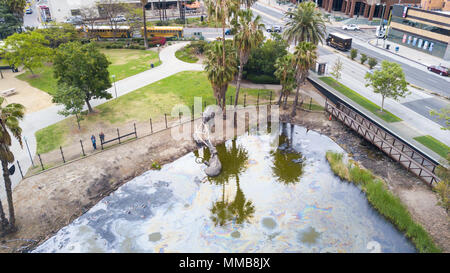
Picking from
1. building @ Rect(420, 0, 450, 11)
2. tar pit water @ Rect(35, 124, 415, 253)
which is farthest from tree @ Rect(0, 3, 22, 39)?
building @ Rect(420, 0, 450, 11)

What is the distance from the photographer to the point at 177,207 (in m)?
32.8

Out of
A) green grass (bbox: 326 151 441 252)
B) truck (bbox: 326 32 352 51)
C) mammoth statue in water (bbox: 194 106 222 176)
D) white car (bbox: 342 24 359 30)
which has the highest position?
white car (bbox: 342 24 359 30)

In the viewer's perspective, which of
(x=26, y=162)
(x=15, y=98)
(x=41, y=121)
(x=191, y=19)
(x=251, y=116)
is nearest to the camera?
(x=26, y=162)

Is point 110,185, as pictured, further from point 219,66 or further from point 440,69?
point 440,69

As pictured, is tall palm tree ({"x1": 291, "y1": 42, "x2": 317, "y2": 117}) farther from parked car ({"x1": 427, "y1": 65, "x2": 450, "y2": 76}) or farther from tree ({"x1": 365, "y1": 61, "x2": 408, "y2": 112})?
parked car ({"x1": 427, "y1": 65, "x2": 450, "y2": 76})

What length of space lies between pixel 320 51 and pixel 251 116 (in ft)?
117

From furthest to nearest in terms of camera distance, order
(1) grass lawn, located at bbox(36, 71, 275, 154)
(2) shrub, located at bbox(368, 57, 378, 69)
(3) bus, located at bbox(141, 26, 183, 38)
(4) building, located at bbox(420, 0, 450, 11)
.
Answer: (4) building, located at bbox(420, 0, 450, 11), (3) bus, located at bbox(141, 26, 183, 38), (2) shrub, located at bbox(368, 57, 378, 69), (1) grass lawn, located at bbox(36, 71, 275, 154)

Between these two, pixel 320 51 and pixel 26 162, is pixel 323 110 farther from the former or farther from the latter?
pixel 26 162

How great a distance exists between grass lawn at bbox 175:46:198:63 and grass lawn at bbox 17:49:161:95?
517cm

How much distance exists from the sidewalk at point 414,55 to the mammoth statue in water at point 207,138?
162 feet

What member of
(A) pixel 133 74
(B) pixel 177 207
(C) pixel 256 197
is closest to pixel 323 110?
(C) pixel 256 197

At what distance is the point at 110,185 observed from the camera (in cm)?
3534

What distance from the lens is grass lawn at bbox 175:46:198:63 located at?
70.9m

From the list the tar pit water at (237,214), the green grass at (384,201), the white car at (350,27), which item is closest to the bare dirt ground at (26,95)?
the tar pit water at (237,214)
